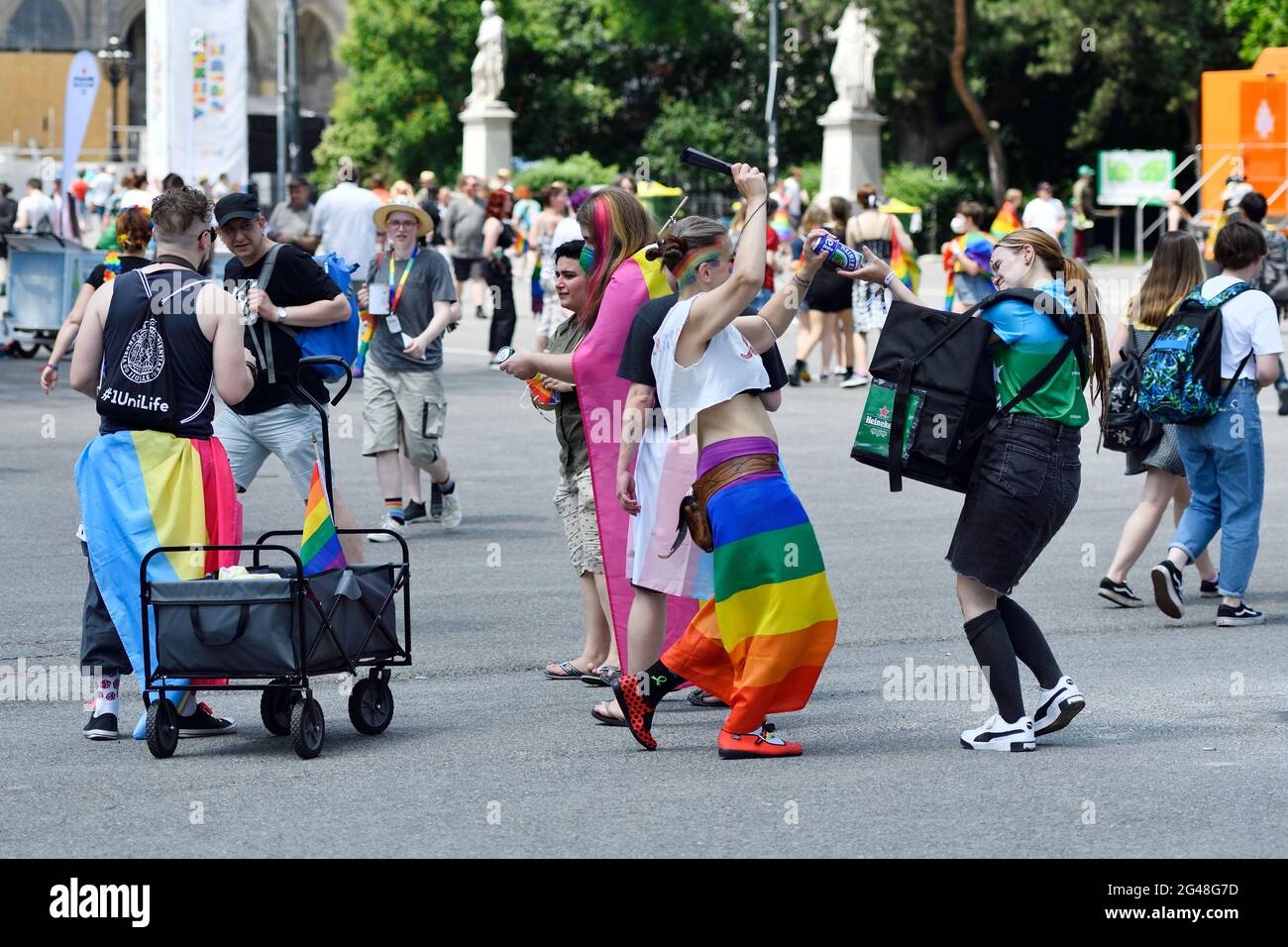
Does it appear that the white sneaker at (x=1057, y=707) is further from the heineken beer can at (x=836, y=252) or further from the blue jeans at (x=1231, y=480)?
the blue jeans at (x=1231, y=480)

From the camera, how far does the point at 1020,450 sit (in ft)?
21.8

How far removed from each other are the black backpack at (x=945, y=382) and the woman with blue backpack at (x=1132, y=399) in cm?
280

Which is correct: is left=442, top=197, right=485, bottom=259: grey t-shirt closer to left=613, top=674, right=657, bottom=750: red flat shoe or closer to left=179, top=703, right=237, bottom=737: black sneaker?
left=179, top=703, right=237, bottom=737: black sneaker

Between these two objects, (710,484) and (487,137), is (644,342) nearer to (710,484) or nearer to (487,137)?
(710,484)

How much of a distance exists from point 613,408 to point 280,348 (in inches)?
88.7

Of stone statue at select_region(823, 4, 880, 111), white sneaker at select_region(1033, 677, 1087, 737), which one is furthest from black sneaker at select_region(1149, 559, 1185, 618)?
stone statue at select_region(823, 4, 880, 111)

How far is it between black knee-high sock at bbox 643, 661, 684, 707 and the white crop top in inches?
33.0

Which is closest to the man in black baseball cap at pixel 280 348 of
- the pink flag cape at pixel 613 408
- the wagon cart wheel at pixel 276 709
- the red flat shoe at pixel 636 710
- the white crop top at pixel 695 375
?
the pink flag cape at pixel 613 408

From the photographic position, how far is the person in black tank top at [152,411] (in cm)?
680

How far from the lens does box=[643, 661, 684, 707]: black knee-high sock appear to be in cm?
684

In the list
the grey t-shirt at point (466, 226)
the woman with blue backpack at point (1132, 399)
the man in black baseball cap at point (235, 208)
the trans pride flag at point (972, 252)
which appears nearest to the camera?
the man in black baseball cap at point (235, 208)

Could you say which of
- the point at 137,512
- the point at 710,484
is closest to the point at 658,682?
the point at 710,484
